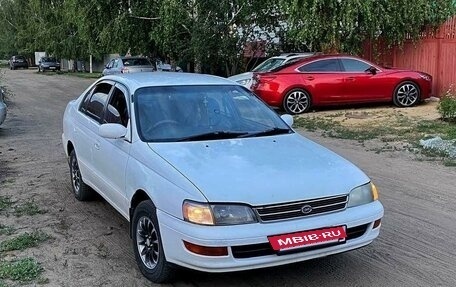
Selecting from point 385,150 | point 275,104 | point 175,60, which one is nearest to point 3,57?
point 175,60

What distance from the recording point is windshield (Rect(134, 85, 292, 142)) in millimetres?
4785

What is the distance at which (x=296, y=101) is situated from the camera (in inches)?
563

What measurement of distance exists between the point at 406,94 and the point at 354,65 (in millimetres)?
1611

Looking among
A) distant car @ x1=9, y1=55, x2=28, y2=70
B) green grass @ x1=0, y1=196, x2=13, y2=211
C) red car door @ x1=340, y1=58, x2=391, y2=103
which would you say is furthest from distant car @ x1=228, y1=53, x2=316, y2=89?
distant car @ x1=9, y1=55, x2=28, y2=70

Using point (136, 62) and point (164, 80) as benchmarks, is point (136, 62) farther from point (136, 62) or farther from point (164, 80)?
point (164, 80)

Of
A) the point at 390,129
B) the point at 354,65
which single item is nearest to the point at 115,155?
the point at 390,129

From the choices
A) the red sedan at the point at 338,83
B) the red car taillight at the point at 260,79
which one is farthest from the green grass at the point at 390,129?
the red car taillight at the point at 260,79

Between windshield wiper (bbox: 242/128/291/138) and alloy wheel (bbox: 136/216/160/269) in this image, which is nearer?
alloy wheel (bbox: 136/216/160/269)

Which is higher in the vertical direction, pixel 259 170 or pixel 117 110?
pixel 117 110

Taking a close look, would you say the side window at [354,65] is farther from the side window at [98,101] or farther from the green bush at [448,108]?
the side window at [98,101]

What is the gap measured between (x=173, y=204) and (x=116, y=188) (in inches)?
49.1

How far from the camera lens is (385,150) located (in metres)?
9.45

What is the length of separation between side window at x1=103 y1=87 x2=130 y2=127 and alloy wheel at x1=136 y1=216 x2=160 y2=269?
1.08m

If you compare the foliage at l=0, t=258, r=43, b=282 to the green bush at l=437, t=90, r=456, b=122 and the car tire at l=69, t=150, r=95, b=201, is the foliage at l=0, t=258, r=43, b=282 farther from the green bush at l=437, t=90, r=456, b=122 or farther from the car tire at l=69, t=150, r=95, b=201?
the green bush at l=437, t=90, r=456, b=122
